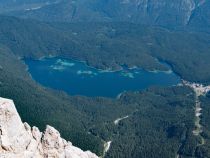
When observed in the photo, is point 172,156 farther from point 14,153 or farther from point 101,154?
point 14,153

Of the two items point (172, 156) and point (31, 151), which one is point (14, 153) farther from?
point (172, 156)

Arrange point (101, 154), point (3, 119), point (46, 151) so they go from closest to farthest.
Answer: point (3, 119) → point (46, 151) → point (101, 154)

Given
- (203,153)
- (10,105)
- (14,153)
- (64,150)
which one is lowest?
(203,153)

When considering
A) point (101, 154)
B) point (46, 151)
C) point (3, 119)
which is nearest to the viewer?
point (3, 119)

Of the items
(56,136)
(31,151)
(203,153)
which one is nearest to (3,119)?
(31,151)

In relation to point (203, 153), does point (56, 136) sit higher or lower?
higher

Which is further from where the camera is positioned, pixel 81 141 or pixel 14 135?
pixel 81 141
